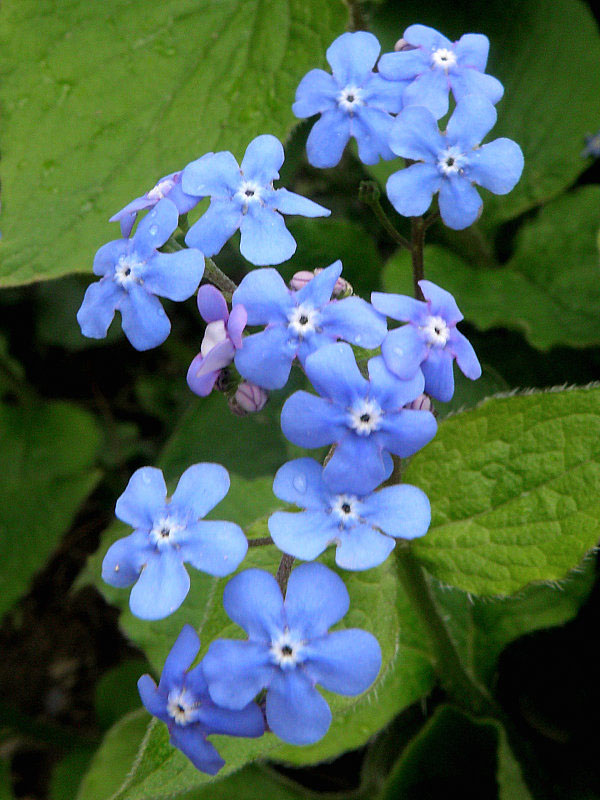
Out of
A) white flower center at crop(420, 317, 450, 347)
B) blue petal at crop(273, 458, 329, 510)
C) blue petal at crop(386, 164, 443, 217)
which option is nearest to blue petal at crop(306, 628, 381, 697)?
blue petal at crop(273, 458, 329, 510)

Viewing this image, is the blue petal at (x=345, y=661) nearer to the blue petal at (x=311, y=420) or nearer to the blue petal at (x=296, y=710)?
the blue petal at (x=296, y=710)

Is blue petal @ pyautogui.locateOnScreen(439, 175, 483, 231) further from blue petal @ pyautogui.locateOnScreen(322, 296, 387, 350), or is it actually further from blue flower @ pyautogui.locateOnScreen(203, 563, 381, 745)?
blue flower @ pyautogui.locateOnScreen(203, 563, 381, 745)

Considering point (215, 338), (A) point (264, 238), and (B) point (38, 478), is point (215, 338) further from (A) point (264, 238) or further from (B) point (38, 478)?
(B) point (38, 478)

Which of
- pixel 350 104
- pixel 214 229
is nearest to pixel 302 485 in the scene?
pixel 214 229

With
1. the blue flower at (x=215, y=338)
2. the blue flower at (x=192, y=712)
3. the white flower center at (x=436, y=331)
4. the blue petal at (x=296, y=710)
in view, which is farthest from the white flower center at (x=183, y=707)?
the white flower center at (x=436, y=331)

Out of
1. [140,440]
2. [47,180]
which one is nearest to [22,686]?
[140,440]

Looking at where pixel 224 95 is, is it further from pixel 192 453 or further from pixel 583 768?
pixel 583 768
